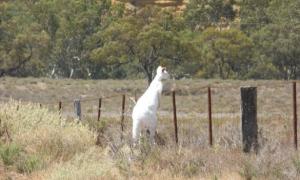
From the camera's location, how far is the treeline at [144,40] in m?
60.6

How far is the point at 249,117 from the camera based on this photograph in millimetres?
12789

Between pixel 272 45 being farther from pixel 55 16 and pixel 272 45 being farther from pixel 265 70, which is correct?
pixel 55 16

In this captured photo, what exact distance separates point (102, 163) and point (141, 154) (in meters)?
0.80

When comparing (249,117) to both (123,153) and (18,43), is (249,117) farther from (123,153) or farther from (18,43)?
(18,43)

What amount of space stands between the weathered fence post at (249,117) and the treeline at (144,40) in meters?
44.8

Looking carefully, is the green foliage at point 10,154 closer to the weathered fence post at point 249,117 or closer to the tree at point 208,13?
the weathered fence post at point 249,117

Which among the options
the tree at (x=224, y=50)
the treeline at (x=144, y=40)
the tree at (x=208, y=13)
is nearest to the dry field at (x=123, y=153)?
the treeline at (x=144, y=40)

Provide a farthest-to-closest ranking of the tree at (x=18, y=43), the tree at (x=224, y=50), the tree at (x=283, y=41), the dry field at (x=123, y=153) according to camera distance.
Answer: the tree at (x=283, y=41), the tree at (x=224, y=50), the tree at (x=18, y=43), the dry field at (x=123, y=153)

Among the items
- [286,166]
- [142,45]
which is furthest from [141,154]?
[142,45]

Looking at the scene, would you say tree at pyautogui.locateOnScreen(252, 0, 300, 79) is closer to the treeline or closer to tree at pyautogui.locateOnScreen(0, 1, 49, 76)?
the treeline

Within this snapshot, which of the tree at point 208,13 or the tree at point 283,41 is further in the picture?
the tree at point 208,13

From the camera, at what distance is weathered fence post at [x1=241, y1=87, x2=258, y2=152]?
41.7 feet

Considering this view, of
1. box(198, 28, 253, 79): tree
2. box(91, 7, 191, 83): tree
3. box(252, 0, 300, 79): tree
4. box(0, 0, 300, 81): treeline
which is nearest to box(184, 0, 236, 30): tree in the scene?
box(0, 0, 300, 81): treeline

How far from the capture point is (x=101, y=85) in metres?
60.8
